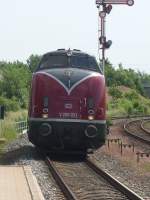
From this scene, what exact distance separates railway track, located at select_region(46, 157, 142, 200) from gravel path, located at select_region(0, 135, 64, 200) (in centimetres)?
16

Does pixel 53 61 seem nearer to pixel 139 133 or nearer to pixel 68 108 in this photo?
pixel 68 108

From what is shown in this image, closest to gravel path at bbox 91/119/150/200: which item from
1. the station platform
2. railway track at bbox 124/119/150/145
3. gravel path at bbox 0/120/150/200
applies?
gravel path at bbox 0/120/150/200

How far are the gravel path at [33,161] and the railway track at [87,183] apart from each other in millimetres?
161

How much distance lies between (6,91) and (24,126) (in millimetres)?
36324

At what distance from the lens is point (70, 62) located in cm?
1898

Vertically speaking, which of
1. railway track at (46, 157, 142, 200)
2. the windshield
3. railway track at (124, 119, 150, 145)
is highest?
the windshield

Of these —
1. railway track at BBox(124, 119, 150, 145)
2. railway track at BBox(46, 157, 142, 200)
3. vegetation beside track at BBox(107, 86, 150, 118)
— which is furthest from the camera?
vegetation beside track at BBox(107, 86, 150, 118)

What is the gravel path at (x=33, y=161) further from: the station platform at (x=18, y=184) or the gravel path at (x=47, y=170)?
the station platform at (x=18, y=184)

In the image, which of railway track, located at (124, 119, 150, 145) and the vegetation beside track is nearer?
railway track, located at (124, 119, 150, 145)

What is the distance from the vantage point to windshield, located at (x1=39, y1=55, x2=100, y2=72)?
62.0 feet

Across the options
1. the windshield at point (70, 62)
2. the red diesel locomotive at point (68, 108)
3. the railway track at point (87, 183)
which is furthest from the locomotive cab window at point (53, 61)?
the railway track at point (87, 183)

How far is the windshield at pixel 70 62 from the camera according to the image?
18891 mm

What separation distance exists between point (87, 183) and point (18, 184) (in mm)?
1770

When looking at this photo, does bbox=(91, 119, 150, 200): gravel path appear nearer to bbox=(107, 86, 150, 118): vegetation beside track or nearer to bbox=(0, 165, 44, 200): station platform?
bbox=(0, 165, 44, 200): station platform
